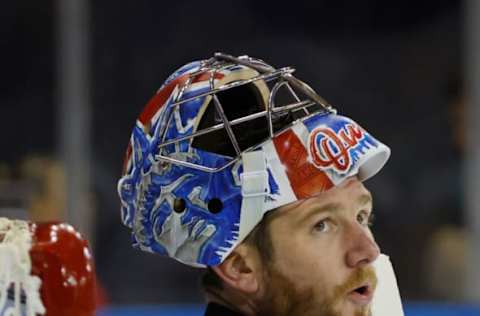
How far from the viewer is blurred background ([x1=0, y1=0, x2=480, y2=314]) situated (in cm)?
296

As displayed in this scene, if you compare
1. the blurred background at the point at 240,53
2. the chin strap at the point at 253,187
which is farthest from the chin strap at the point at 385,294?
the blurred background at the point at 240,53

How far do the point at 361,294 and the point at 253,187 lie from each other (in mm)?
Result: 152

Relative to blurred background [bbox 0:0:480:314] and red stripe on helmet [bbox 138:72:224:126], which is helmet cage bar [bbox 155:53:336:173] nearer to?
red stripe on helmet [bbox 138:72:224:126]

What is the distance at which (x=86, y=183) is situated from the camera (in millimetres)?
2965

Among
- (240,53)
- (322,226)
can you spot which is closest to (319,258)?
(322,226)

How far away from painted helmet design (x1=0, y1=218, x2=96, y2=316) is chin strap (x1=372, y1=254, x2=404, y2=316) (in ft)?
1.32

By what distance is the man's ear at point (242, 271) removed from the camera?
3.76 feet

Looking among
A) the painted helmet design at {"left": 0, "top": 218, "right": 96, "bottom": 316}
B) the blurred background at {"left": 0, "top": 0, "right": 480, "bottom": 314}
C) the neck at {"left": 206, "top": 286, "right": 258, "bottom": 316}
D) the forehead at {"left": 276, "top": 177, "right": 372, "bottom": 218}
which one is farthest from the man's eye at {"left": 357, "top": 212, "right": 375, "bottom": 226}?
the blurred background at {"left": 0, "top": 0, "right": 480, "bottom": 314}

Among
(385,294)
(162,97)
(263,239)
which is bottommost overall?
(385,294)

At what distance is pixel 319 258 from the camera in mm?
1141

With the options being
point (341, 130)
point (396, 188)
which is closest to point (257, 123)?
point (341, 130)

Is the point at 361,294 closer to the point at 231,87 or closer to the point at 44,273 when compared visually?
the point at 231,87

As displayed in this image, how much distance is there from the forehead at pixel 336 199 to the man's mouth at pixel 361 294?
0.08 meters

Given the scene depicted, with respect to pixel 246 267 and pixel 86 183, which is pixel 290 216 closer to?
pixel 246 267
